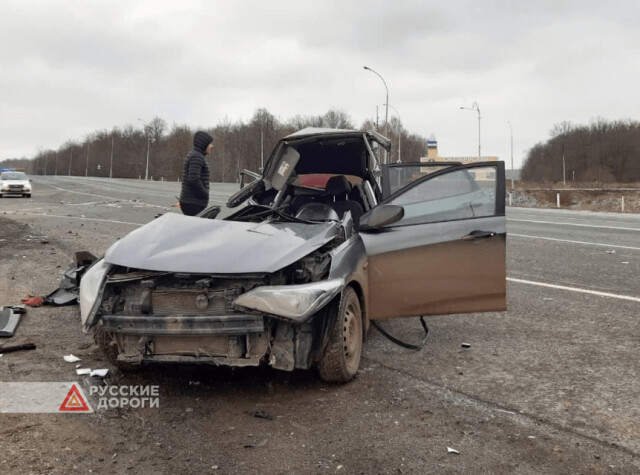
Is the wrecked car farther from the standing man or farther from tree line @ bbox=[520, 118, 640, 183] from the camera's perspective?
tree line @ bbox=[520, 118, 640, 183]

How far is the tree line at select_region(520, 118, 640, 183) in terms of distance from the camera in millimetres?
91375

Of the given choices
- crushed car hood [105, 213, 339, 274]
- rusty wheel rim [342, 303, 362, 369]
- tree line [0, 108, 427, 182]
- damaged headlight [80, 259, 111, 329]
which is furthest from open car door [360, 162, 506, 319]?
tree line [0, 108, 427, 182]

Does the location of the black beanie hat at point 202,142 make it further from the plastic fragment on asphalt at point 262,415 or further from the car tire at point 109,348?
the plastic fragment on asphalt at point 262,415

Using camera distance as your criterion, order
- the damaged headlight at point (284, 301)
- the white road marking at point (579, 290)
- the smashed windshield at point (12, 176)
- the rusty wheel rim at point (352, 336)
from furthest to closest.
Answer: the smashed windshield at point (12, 176), the white road marking at point (579, 290), the rusty wheel rim at point (352, 336), the damaged headlight at point (284, 301)

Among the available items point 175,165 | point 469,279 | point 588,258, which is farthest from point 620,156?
point 469,279

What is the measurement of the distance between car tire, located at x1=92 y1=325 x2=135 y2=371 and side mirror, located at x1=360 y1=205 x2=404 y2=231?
210 centimetres

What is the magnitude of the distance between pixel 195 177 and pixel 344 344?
3.78 m

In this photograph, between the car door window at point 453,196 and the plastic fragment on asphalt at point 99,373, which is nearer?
the plastic fragment on asphalt at point 99,373

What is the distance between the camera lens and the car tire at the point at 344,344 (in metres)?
3.62

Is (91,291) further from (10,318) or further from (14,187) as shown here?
(14,187)

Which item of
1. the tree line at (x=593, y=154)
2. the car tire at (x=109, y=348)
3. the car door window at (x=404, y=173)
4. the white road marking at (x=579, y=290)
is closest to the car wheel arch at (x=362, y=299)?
the car door window at (x=404, y=173)

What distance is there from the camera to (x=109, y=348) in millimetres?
3906

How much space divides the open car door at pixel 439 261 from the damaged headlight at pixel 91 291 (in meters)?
2.01

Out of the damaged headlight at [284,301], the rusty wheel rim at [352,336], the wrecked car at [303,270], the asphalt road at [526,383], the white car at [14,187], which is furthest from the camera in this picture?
the white car at [14,187]
